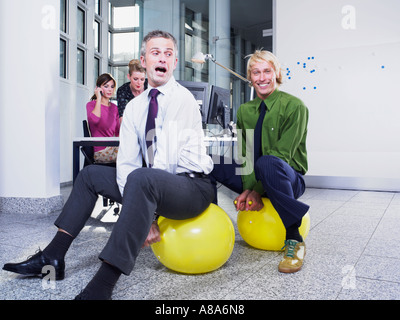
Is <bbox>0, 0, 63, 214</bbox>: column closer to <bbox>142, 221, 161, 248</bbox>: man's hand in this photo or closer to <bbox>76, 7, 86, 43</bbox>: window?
<bbox>142, 221, 161, 248</bbox>: man's hand

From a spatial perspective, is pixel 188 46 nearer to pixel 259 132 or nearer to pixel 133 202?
pixel 259 132

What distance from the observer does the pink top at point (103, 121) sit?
2.97 m

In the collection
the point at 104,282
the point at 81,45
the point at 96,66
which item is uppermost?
the point at 81,45

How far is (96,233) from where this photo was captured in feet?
7.54

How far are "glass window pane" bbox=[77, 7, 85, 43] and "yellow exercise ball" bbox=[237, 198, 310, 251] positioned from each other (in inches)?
161

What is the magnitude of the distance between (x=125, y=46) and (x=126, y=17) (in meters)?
0.56

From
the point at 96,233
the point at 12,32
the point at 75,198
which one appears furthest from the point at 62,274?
the point at 12,32

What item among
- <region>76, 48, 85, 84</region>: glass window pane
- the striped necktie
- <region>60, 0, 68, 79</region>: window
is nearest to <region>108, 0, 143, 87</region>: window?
<region>76, 48, 85, 84</region>: glass window pane

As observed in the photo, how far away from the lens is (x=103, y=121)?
9.83ft

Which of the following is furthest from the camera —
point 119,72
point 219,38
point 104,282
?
point 219,38

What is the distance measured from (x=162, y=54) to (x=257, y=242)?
1.03 m

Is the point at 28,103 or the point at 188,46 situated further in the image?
the point at 188,46

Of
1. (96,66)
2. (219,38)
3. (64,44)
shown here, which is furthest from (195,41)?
(64,44)

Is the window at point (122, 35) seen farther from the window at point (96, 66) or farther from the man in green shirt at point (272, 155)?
the man in green shirt at point (272, 155)
